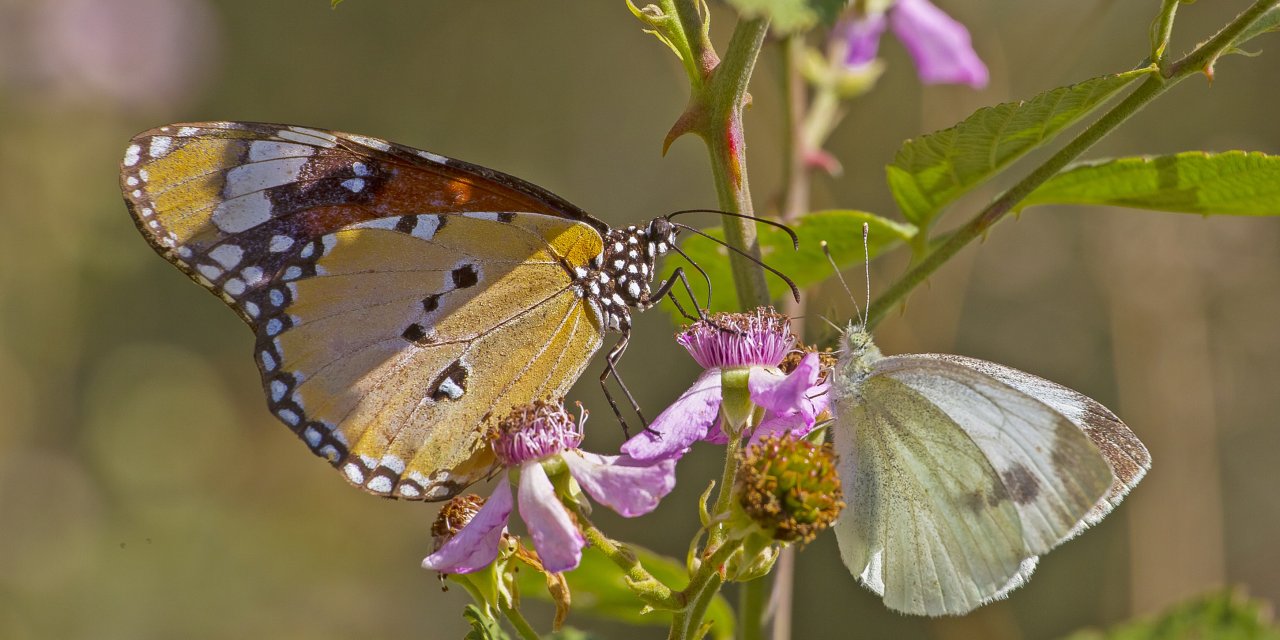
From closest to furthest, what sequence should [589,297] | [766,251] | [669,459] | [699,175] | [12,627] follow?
[669,459] → [766,251] → [589,297] → [12,627] → [699,175]

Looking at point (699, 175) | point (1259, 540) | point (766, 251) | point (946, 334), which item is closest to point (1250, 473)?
point (1259, 540)

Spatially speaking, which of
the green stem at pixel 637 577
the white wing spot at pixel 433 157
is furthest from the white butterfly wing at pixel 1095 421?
the white wing spot at pixel 433 157

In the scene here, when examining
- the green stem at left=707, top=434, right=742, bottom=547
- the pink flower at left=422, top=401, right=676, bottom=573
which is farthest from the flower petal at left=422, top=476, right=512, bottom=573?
the green stem at left=707, top=434, right=742, bottom=547

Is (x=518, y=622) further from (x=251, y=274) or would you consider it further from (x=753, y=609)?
(x=251, y=274)

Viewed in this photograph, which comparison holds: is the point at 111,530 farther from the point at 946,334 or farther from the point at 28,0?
the point at 946,334

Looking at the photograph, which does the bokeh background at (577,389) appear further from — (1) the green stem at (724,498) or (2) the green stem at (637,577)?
(2) the green stem at (637,577)

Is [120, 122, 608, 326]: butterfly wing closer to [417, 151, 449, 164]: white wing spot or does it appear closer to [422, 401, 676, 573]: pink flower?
[417, 151, 449, 164]: white wing spot
